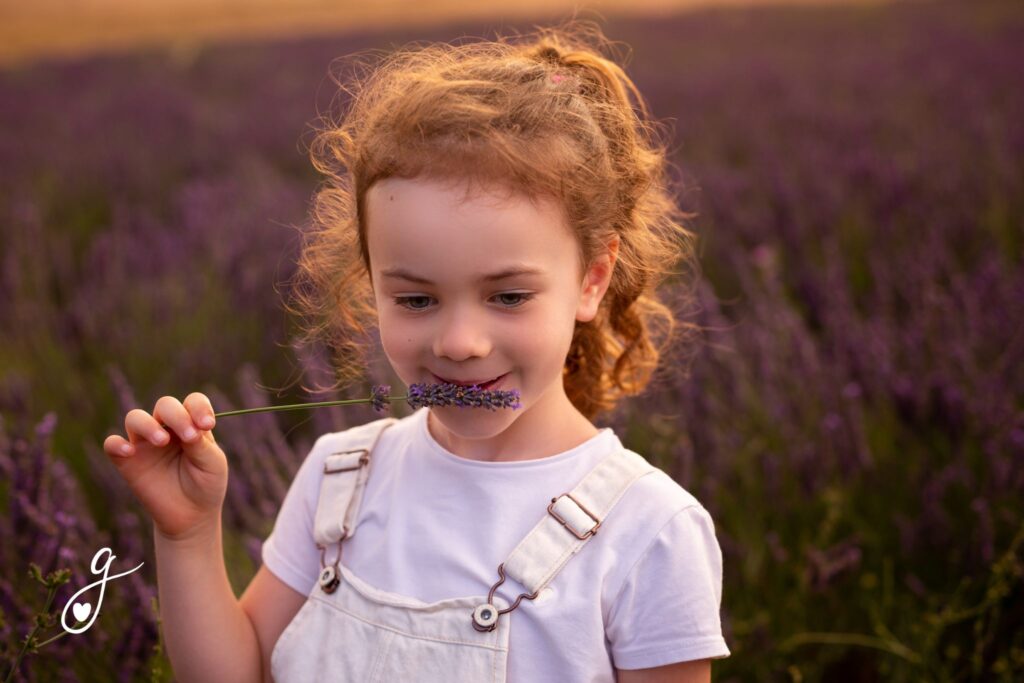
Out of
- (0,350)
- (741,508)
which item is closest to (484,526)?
(741,508)

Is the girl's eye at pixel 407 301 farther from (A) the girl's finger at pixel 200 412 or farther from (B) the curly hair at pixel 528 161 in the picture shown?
(A) the girl's finger at pixel 200 412

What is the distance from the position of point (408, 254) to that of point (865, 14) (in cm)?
1075

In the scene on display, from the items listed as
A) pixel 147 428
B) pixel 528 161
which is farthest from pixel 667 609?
pixel 147 428

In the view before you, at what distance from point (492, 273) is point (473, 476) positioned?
32cm

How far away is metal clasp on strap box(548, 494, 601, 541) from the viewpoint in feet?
4.08

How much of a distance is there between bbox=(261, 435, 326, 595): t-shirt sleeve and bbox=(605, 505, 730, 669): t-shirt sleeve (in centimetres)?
51

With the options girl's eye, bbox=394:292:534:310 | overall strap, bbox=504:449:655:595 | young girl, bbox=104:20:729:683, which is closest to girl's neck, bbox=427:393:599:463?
young girl, bbox=104:20:729:683

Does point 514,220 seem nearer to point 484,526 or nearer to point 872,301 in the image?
point 484,526

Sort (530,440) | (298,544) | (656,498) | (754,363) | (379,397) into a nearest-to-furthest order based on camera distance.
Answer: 1. (379,397)
2. (656,498)
3. (530,440)
4. (298,544)
5. (754,363)

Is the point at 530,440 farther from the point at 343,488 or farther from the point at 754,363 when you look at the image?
the point at 754,363

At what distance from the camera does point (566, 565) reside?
4.09 feet

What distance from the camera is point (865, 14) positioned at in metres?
10.5

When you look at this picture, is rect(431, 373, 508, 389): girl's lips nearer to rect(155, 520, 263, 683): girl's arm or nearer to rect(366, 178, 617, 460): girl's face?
rect(366, 178, 617, 460): girl's face

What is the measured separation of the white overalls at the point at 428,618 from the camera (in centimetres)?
122
